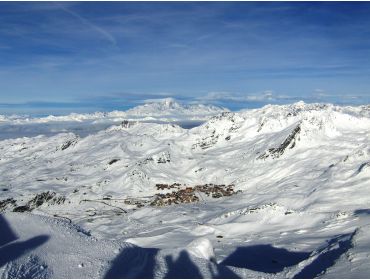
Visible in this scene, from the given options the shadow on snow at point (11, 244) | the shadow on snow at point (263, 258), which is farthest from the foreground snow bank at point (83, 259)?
the shadow on snow at point (263, 258)

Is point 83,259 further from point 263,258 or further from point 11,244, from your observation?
point 263,258

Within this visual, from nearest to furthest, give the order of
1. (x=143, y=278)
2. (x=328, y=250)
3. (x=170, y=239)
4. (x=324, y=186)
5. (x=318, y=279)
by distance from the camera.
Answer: (x=143, y=278) → (x=318, y=279) → (x=328, y=250) → (x=170, y=239) → (x=324, y=186)

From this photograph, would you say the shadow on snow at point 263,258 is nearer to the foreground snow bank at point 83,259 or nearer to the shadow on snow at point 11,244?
the foreground snow bank at point 83,259

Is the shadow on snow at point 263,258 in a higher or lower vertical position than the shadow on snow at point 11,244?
lower

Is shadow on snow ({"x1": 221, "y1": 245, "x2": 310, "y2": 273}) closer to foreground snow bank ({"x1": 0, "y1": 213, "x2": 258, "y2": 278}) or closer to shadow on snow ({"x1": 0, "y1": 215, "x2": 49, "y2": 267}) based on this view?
foreground snow bank ({"x1": 0, "y1": 213, "x2": 258, "y2": 278})

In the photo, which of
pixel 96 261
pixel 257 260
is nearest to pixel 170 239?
pixel 257 260

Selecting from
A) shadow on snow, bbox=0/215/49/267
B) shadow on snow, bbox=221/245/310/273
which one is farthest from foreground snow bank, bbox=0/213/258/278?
shadow on snow, bbox=221/245/310/273

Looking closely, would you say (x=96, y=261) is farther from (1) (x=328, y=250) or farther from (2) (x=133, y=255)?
(1) (x=328, y=250)

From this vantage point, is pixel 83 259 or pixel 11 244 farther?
pixel 11 244

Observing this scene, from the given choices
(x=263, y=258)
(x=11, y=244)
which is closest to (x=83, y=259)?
(x=11, y=244)

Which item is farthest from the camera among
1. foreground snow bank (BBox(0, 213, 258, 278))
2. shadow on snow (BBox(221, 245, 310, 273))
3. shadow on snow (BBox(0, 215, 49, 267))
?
shadow on snow (BBox(221, 245, 310, 273))

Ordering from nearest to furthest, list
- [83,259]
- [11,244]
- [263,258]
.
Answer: [83,259] < [11,244] < [263,258]
